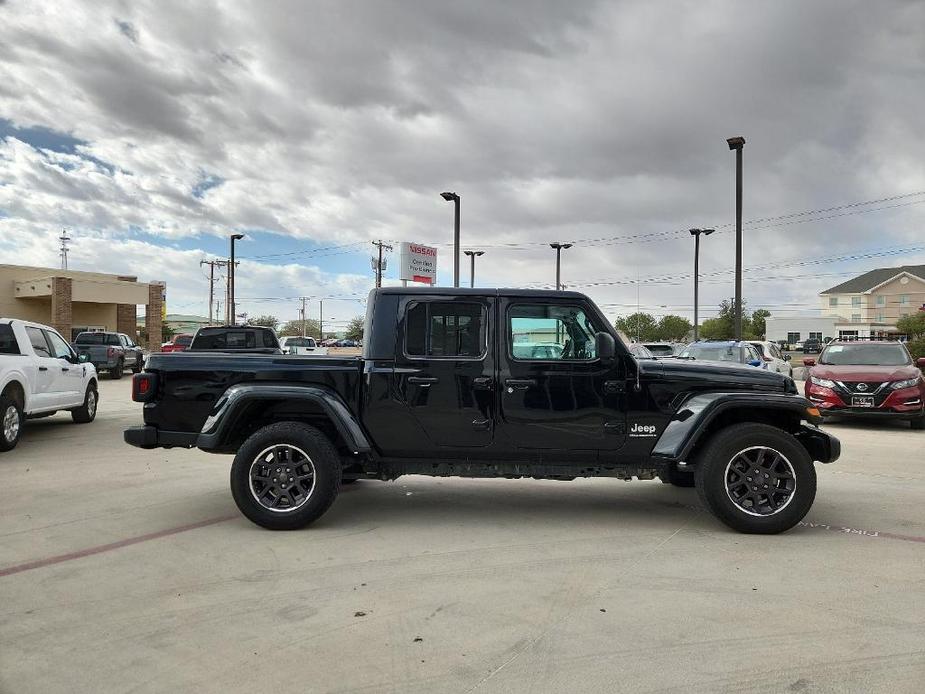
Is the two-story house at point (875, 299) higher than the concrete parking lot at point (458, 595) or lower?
higher

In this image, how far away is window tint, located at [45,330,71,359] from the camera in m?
10.6

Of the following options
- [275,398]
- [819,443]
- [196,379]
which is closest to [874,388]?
[819,443]

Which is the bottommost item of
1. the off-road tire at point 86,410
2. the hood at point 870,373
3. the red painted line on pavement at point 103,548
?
the red painted line on pavement at point 103,548

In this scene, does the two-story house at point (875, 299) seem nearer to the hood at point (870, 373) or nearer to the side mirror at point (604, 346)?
the hood at point (870, 373)

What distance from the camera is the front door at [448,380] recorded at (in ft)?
17.3

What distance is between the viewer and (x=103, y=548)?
477cm

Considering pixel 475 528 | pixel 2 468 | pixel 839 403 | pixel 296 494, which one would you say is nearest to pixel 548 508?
pixel 475 528

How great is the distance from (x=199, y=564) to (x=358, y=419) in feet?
5.01

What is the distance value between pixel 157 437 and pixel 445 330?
2487 mm

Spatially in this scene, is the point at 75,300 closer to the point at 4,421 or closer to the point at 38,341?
the point at 38,341

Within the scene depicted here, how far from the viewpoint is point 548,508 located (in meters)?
5.98

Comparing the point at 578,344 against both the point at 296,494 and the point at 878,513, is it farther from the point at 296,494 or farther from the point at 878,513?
the point at 878,513

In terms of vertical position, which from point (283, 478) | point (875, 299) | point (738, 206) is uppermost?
point (875, 299)

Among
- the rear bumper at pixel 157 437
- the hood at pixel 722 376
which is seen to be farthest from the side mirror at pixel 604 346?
the rear bumper at pixel 157 437
